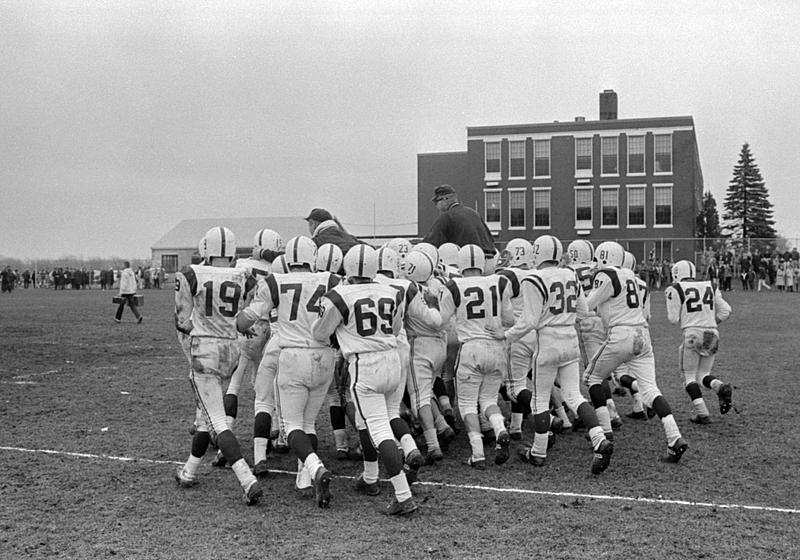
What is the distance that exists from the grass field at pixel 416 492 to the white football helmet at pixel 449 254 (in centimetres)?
217

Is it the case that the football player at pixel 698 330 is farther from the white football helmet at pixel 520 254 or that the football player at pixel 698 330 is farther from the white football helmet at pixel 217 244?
the white football helmet at pixel 217 244

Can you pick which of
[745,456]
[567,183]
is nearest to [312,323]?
[745,456]

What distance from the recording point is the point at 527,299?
7.40m

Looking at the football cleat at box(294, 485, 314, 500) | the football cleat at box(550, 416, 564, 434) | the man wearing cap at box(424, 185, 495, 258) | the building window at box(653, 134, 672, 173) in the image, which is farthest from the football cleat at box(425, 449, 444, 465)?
the building window at box(653, 134, 672, 173)

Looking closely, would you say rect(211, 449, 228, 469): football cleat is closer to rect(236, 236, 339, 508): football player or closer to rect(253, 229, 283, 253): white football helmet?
rect(236, 236, 339, 508): football player

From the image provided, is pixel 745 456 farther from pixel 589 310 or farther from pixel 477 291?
pixel 477 291

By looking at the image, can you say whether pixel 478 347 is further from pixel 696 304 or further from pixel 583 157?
pixel 583 157

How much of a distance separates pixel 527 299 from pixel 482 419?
2127 mm

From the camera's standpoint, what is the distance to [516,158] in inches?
2040

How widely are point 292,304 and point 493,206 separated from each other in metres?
47.0

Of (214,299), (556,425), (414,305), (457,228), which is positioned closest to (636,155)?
(457,228)

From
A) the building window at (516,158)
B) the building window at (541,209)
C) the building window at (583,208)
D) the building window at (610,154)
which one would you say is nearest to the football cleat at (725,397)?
the building window at (583,208)

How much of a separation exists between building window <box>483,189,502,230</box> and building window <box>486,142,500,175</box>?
1404 millimetres

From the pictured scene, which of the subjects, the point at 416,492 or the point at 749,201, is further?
the point at 749,201
